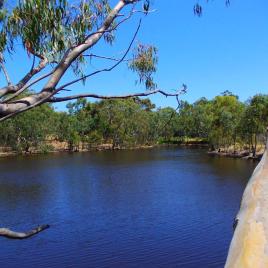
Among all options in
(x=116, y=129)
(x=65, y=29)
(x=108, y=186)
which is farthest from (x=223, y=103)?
(x=65, y=29)

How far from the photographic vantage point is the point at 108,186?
2816 centimetres

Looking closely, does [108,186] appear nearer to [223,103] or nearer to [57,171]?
[57,171]

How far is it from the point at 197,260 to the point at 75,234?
4871mm

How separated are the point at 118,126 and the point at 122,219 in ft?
183

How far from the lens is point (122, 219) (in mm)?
17922

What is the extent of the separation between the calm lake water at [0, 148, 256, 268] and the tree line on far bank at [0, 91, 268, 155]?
27391 millimetres

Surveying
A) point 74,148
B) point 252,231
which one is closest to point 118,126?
point 74,148

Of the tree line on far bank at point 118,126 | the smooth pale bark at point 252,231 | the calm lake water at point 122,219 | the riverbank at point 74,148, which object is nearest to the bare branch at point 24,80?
the smooth pale bark at point 252,231

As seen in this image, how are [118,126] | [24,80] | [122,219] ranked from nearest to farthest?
[24,80], [122,219], [118,126]

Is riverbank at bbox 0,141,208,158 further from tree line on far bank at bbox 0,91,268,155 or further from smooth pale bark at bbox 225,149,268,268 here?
smooth pale bark at bbox 225,149,268,268

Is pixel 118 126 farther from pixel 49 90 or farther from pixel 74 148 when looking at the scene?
pixel 49 90

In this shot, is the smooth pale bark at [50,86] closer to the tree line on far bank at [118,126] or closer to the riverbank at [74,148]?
the tree line on far bank at [118,126]

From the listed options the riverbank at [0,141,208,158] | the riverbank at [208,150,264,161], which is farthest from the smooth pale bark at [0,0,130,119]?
the riverbank at [0,141,208,158]

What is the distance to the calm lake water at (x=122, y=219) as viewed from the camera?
13.1 m
